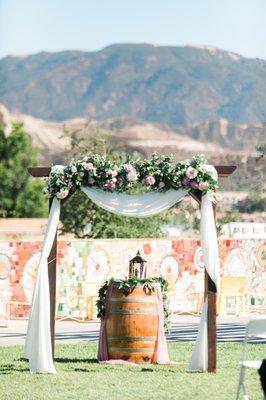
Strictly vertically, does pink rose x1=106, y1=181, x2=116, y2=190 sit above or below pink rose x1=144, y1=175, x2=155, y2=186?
below

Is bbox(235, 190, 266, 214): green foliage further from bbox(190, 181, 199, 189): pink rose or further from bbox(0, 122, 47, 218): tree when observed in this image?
bbox(190, 181, 199, 189): pink rose

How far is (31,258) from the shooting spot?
29.4 meters

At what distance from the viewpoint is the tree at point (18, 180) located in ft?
340

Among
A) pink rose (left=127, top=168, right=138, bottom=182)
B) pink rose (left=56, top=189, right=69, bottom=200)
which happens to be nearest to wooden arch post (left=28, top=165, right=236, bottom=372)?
pink rose (left=56, top=189, right=69, bottom=200)

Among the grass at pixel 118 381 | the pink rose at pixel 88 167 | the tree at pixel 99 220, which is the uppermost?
the tree at pixel 99 220

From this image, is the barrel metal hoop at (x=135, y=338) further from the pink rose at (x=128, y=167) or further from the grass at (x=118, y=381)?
the pink rose at (x=128, y=167)

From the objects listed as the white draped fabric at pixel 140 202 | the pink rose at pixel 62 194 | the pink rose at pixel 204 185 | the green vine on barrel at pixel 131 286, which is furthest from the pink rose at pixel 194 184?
the pink rose at pixel 62 194

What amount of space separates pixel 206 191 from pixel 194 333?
26.6 ft

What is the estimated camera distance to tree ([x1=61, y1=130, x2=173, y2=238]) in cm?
4353

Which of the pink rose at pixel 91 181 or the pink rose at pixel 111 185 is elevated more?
the pink rose at pixel 91 181

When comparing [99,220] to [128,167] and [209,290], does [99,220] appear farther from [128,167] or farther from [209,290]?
[209,290]

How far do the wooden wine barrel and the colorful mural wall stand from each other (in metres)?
11.6

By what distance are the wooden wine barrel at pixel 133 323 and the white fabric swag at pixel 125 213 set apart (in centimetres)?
95

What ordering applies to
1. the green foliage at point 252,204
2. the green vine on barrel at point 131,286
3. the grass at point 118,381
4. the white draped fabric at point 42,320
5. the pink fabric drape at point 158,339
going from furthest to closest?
the green foliage at point 252,204
the pink fabric drape at point 158,339
the green vine on barrel at point 131,286
the white draped fabric at point 42,320
the grass at point 118,381
